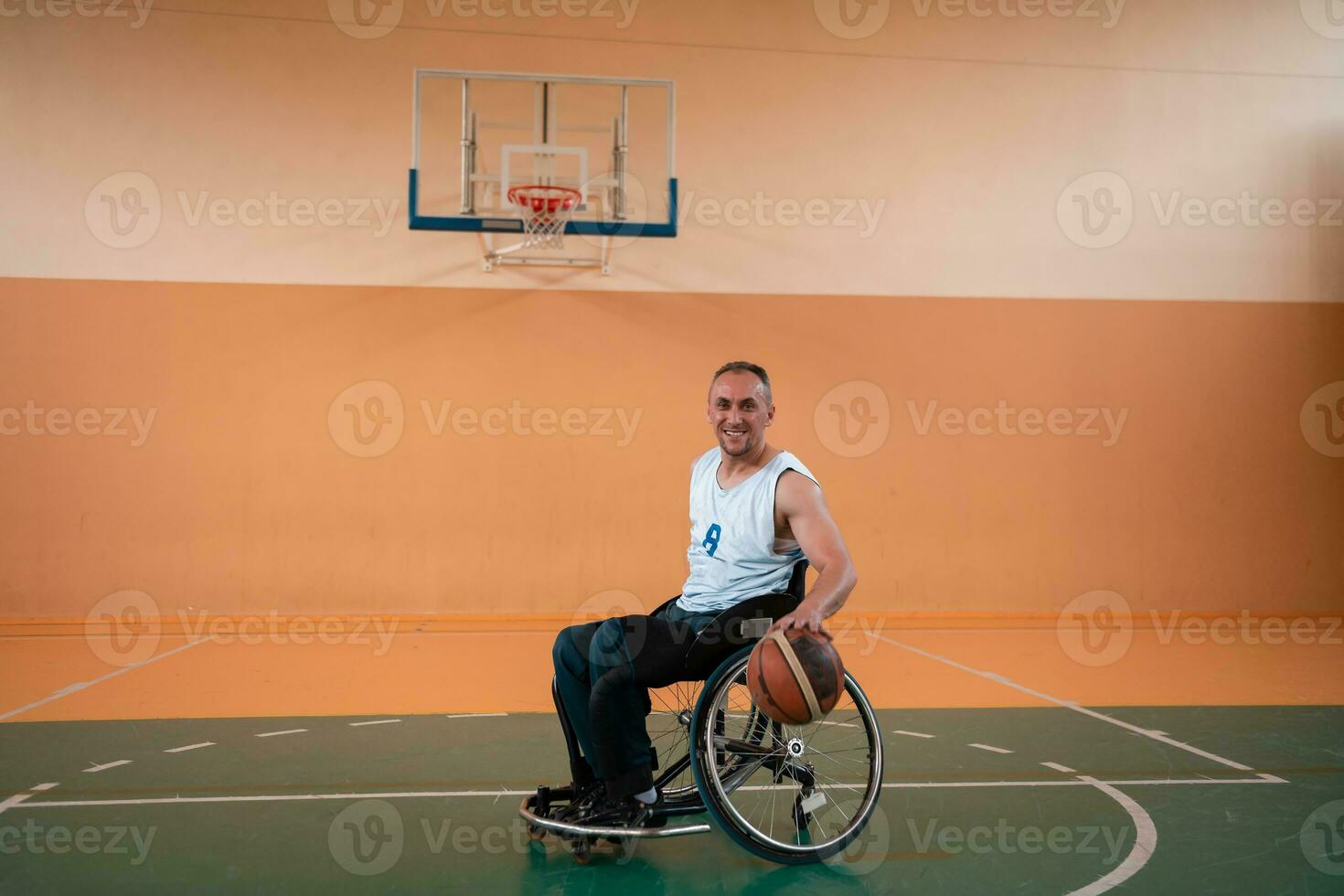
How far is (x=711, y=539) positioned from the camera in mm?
2854

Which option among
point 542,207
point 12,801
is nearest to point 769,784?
point 12,801

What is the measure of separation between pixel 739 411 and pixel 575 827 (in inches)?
43.8

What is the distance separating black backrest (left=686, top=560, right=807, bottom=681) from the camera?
103 inches

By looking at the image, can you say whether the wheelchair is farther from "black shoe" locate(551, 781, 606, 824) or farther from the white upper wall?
the white upper wall

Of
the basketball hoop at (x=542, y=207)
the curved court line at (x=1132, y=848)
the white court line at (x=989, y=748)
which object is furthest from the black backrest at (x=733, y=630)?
the basketball hoop at (x=542, y=207)

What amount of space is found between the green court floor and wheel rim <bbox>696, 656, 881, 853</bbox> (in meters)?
0.11

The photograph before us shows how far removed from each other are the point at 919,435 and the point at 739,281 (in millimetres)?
1633

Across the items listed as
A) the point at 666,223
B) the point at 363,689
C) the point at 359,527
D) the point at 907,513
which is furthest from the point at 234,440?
the point at 907,513

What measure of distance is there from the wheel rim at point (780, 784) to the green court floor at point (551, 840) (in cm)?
11

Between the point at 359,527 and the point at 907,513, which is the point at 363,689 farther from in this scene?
the point at 907,513

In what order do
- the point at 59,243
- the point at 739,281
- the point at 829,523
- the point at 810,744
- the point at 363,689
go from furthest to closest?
the point at 739,281
the point at 59,243
the point at 363,689
the point at 810,744
the point at 829,523

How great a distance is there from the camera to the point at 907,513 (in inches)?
291

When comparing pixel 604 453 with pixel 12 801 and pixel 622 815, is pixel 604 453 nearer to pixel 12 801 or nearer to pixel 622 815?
pixel 12 801

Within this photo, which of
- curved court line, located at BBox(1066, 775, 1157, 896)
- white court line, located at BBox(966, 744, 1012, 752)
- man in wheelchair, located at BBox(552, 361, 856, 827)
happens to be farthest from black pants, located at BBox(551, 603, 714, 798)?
white court line, located at BBox(966, 744, 1012, 752)
